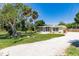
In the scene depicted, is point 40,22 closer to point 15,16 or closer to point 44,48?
point 44,48

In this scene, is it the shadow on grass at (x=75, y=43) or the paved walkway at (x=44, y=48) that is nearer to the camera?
the paved walkway at (x=44, y=48)

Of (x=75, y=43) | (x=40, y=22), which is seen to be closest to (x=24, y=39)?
(x=40, y=22)

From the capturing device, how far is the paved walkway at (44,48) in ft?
25.9

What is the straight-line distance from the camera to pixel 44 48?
8180mm

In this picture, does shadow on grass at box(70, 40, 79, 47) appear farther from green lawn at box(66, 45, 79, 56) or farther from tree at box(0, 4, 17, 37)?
tree at box(0, 4, 17, 37)

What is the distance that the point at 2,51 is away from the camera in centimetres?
800

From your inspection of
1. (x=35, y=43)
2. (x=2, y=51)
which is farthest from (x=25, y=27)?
(x=2, y=51)

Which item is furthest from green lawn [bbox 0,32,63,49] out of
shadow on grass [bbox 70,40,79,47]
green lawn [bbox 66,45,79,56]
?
green lawn [bbox 66,45,79,56]

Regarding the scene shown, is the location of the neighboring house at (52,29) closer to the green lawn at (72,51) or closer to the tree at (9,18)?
the green lawn at (72,51)

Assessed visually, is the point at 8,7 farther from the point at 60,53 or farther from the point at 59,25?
the point at 60,53

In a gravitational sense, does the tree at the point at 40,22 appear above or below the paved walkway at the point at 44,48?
above

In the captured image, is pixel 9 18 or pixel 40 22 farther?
pixel 9 18

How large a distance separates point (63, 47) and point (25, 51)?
1.12 m

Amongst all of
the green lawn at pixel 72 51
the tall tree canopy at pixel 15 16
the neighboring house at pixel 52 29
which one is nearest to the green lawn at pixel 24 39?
the neighboring house at pixel 52 29
